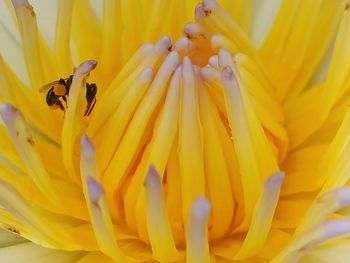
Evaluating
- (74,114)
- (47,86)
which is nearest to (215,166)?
(74,114)

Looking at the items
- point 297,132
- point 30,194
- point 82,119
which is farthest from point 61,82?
point 297,132

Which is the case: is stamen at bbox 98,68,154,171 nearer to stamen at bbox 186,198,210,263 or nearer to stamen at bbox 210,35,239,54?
stamen at bbox 210,35,239,54

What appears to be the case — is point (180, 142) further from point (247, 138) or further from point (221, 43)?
point (221, 43)

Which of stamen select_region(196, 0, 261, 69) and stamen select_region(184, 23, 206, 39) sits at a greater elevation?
stamen select_region(196, 0, 261, 69)

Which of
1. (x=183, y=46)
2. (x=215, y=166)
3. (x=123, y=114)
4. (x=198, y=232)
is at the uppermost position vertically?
(x=183, y=46)

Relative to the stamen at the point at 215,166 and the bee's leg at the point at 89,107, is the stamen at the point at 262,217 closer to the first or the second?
the stamen at the point at 215,166

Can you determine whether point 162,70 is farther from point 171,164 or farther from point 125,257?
point 125,257

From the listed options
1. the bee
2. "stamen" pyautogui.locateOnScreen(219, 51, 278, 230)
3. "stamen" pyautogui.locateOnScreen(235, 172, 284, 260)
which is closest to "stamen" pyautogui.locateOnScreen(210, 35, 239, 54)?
"stamen" pyautogui.locateOnScreen(219, 51, 278, 230)
